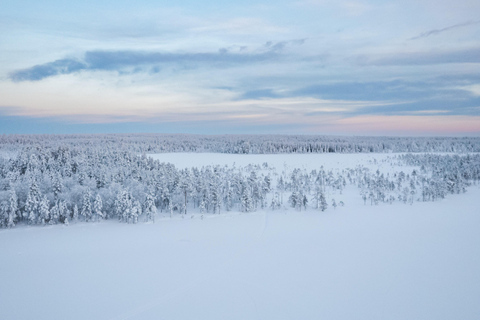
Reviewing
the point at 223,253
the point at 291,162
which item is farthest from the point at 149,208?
the point at 291,162

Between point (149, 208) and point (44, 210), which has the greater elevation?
point (44, 210)

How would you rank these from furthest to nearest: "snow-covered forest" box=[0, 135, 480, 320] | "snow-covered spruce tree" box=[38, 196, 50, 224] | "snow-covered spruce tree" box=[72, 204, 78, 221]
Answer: "snow-covered spruce tree" box=[72, 204, 78, 221], "snow-covered spruce tree" box=[38, 196, 50, 224], "snow-covered forest" box=[0, 135, 480, 320]

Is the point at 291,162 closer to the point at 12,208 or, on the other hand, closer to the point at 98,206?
the point at 98,206

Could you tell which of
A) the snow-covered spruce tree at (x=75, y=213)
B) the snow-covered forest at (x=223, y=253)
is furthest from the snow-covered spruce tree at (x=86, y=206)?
the snow-covered spruce tree at (x=75, y=213)

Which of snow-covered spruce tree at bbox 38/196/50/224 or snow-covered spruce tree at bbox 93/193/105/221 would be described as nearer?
snow-covered spruce tree at bbox 38/196/50/224

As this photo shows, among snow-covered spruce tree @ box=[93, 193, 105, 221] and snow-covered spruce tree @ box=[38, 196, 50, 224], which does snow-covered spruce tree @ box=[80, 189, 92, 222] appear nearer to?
snow-covered spruce tree @ box=[93, 193, 105, 221]

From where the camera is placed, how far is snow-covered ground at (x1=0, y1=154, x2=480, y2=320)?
72.3 ft

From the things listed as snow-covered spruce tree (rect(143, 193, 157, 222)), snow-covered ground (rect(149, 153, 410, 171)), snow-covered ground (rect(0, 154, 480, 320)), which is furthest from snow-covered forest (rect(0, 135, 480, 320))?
snow-covered ground (rect(149, 153, 410, 171))

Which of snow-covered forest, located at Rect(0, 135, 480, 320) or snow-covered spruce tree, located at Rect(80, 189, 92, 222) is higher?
snow-covered spruce tree, located at Rect(80, 189, 92, 222)

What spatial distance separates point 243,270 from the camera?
2872 cm

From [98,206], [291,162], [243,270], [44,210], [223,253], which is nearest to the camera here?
[243,270]

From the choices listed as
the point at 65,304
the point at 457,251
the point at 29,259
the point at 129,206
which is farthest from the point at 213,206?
the point at 457,251

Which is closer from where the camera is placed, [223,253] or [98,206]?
[223,253]

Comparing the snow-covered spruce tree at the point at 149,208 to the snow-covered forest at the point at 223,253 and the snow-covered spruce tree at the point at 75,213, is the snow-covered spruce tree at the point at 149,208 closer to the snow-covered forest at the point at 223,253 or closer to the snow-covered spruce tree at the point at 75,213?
the snow-covered forest at the point at 223,253
